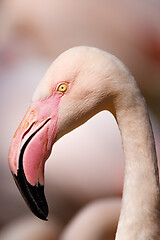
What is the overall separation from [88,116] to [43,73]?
1.08 m

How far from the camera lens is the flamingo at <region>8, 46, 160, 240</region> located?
0.90m

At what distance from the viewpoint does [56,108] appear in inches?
36.4

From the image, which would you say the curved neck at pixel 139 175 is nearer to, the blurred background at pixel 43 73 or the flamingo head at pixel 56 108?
the flamingo head at pixel 56 108

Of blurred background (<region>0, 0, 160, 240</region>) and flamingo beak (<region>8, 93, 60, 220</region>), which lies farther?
blurred background (<region>0, 0, 160, 240</region>)

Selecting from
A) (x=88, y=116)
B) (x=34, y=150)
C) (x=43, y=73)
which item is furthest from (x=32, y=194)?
(x=43, y=73)

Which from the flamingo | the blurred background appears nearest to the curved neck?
the flamingo

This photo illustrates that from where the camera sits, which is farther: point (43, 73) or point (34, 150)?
point (43, 73)

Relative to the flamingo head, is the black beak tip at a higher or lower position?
lower

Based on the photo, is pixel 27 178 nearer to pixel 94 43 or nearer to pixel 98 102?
pixel 98 102

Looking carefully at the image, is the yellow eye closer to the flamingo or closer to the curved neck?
the flamingo

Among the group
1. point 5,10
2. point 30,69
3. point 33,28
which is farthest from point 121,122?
point 5,10

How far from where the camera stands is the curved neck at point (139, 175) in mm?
908

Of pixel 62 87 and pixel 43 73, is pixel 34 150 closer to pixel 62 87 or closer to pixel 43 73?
pixel 62 87

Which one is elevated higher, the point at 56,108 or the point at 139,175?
the point at 56,108
